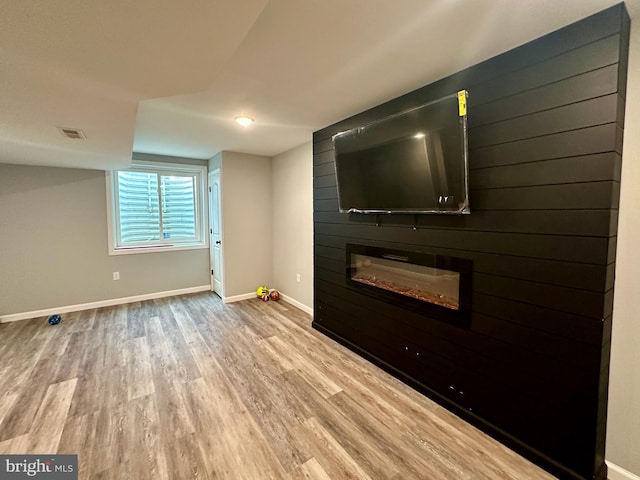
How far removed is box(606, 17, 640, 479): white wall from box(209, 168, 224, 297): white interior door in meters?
4.14

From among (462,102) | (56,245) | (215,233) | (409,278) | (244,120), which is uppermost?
(244,120)

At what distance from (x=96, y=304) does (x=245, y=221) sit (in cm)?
243

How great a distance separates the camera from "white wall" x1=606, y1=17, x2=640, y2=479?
1.33 m

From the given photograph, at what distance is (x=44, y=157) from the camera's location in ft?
10.1

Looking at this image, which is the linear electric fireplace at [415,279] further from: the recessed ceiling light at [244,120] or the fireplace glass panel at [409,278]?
the recessed ceiling light at [244,120]

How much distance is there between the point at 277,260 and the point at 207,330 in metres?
1.58

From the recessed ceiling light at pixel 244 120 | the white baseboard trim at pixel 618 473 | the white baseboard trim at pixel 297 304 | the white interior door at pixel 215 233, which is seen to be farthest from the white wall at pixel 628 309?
the white interior door at pixel 215 233

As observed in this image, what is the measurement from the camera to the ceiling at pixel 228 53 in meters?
1.01

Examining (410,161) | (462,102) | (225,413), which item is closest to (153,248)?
(225,413)

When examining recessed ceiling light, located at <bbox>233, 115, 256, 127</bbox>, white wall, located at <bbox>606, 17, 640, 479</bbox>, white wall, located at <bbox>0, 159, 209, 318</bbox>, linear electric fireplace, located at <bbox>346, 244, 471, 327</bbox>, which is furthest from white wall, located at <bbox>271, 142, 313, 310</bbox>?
white wall, located at <bbox>606, 17, 640, 479</bbox>

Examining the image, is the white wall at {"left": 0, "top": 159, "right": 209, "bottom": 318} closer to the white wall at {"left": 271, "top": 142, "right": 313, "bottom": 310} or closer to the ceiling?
the ceiling

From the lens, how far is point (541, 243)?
1.51m

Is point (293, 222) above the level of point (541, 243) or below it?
above

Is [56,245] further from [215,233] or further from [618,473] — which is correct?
[618,473]
